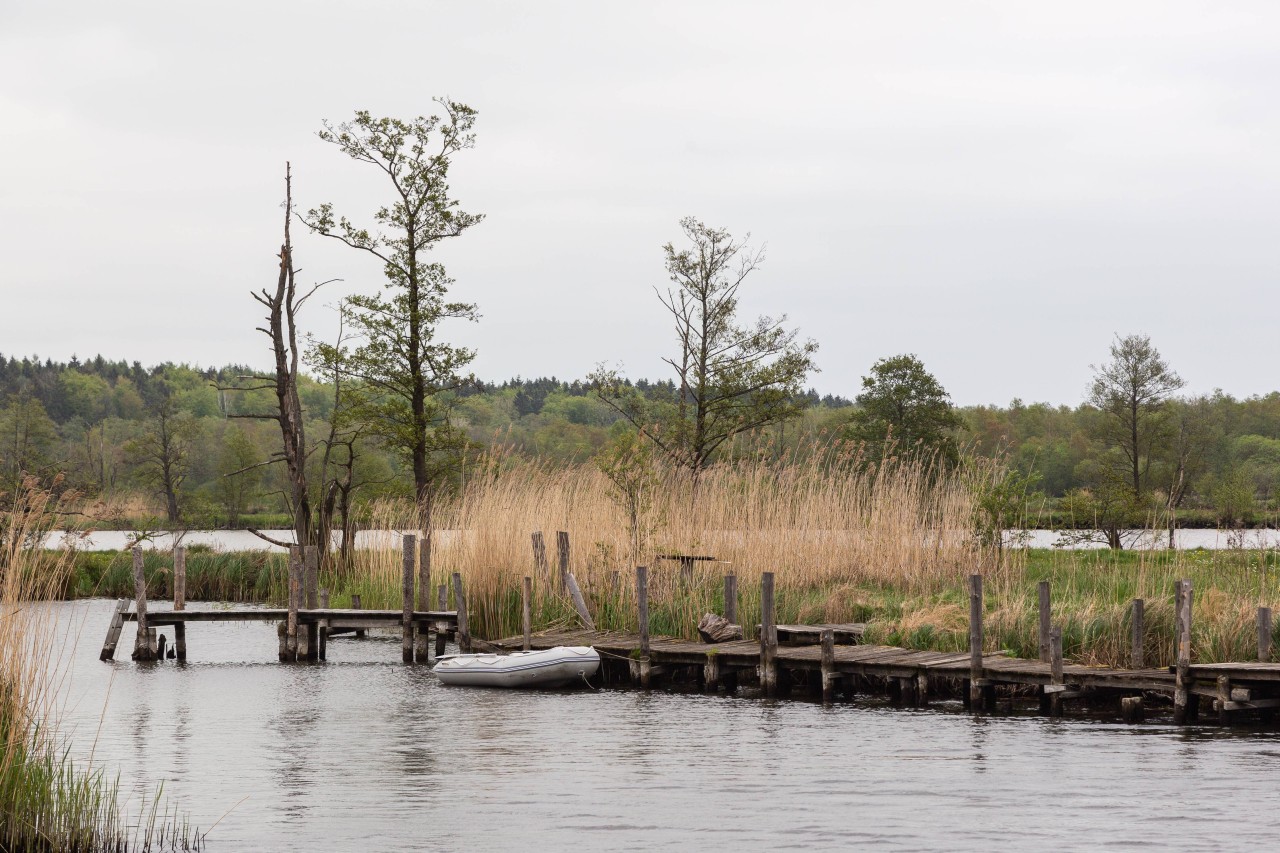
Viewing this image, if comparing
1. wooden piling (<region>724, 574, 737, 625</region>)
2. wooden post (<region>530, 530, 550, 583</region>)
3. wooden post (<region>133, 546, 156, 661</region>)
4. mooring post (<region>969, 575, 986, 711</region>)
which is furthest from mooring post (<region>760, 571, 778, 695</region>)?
wooden post (<region>133, 546, 156, 661</region>)

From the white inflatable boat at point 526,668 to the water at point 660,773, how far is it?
34cm

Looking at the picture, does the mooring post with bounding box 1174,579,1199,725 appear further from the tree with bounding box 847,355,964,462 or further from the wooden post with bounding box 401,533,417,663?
the tree with bounding box 847,355,964,462

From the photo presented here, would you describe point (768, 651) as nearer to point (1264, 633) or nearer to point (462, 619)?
point (1264, 633)

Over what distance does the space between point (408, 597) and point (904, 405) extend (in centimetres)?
3018

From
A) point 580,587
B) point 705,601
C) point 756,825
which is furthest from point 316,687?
point 756,825

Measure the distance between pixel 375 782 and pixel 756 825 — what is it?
178 inches

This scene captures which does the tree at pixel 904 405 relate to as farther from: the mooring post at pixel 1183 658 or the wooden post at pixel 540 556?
the mooring post at pixel 1183 658

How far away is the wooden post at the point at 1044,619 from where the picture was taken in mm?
18266

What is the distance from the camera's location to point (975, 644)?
18.3 meters

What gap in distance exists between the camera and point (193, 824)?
12773 mm

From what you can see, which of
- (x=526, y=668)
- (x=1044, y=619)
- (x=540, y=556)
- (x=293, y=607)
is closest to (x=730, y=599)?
(x=526, y=668)

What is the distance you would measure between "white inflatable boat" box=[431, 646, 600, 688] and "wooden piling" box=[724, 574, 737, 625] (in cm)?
220

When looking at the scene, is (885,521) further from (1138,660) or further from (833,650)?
(1138,660)

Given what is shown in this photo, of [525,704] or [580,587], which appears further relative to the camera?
[580,587]
